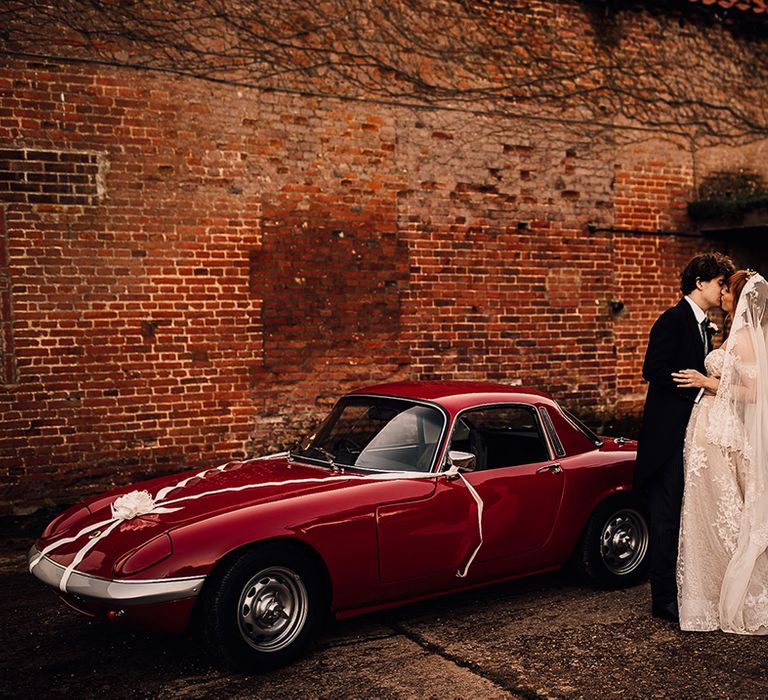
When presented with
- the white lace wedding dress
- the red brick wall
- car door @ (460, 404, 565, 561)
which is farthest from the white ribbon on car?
the red brick wall

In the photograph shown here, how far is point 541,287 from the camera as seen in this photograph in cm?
962

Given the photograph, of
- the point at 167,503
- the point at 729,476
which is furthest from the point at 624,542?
the point at 167,503

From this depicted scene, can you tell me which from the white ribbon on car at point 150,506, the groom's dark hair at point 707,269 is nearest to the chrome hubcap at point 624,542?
the white ribbon on car at point 150,506

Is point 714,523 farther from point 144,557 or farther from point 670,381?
point 144,557

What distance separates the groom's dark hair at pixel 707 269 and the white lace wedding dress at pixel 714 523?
47 cm

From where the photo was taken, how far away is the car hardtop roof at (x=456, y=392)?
4.98 metres

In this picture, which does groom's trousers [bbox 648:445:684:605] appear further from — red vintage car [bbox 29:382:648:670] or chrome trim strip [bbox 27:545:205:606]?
chrome trim strip [bbox 27:545:205:606]

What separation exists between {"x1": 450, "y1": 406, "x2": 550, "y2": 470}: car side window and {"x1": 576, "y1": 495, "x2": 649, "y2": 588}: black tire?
599 mm

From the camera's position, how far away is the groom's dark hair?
4.83m

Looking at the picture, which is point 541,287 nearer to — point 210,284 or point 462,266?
point 462,266

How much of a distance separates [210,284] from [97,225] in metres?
1.20

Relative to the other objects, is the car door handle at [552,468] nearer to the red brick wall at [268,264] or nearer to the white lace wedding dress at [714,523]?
the white lace wedding dress at [714,523]

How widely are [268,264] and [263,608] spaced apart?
15.9 feet

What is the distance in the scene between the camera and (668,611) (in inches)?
185
